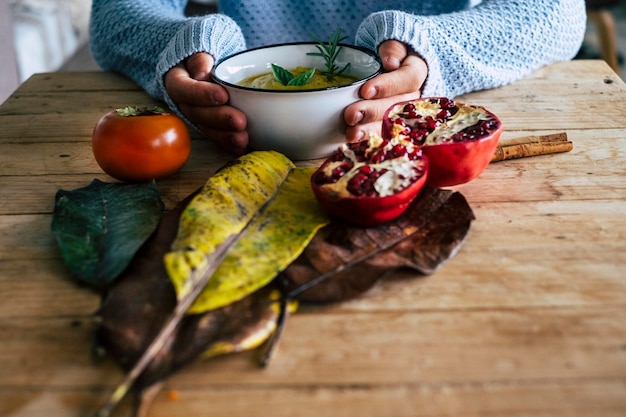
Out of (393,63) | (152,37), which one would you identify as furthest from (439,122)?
(152,37)

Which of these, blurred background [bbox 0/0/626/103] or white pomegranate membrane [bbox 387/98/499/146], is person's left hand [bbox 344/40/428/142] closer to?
white pomegranate membrane [bbox 387/98/499/146]

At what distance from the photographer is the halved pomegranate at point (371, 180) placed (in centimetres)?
64

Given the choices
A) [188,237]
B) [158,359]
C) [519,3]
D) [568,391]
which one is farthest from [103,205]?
[519,3]

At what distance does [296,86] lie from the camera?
819 millimetres

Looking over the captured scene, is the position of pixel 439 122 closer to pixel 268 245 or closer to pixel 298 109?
pixel 298 109

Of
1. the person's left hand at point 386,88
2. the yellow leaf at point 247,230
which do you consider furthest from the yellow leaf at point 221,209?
the person's left hand at point 386,88

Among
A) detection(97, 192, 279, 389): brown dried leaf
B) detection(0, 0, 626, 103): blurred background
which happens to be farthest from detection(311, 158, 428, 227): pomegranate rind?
detection(0, 0, 626, 103): blurred background

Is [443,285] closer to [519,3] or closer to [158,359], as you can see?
[158,359]

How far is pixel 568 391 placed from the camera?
0.47 metres

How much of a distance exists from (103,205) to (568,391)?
0.51m

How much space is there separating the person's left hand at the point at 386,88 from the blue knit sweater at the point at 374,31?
2cm

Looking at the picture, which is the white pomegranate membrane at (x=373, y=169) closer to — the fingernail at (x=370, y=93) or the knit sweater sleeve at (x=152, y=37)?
the fingernail at (x=370, y=93)

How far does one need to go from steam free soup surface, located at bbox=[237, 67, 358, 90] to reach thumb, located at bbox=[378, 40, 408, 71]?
0.16 ft

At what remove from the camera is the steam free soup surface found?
83cm
